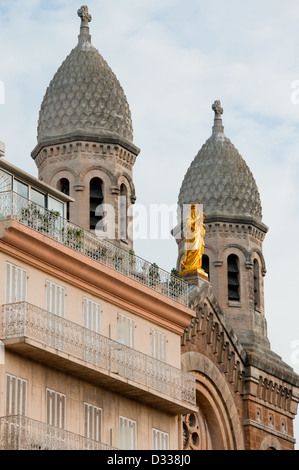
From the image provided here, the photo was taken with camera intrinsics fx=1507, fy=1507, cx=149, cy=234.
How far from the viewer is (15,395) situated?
4134cm

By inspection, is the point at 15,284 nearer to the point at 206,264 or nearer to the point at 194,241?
the point at 194,241

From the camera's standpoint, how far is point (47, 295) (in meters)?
43.8

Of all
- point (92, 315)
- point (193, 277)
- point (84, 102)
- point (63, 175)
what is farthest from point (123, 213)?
point (92, 315)

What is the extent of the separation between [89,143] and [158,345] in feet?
49.4

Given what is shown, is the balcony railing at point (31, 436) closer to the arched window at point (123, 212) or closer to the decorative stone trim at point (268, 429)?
the decorative stone trim at point (268, 429)

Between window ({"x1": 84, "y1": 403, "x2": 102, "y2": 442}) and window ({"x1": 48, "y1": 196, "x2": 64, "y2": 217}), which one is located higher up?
window ({"x1": 48, "y1": 196, "x2": 64, "y2": 217})

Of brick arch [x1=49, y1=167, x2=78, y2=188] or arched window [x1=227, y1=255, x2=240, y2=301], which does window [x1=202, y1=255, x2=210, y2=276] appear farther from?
brick arch [x1=49, y1=167, x2=78, y2=188]

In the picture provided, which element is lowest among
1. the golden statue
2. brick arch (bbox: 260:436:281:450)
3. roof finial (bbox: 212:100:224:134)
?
brick arch (bbox: 260:436:281:450)

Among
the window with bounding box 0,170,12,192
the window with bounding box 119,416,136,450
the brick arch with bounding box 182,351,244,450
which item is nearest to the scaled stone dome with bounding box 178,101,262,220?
the brick arch with bounding box 182,351,244,450

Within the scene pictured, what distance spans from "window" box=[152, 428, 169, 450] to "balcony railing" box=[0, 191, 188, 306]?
4.73 m

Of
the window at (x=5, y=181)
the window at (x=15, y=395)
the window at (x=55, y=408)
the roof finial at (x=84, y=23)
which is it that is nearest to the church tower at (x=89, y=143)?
the roof finial at (x=84, y=23)

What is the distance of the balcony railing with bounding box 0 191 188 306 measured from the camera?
43.8 metres

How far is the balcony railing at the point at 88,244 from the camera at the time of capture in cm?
4384

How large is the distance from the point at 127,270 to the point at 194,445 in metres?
11.1
